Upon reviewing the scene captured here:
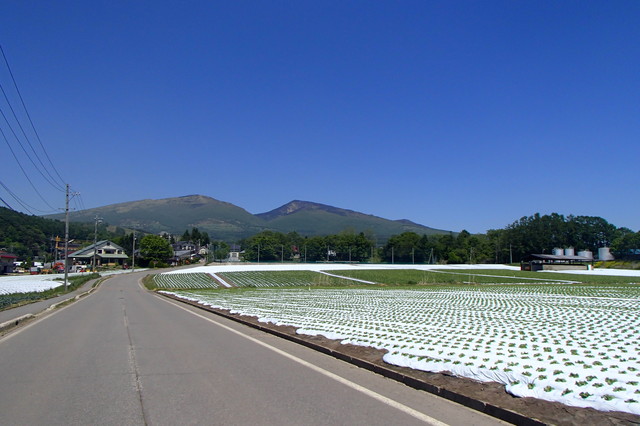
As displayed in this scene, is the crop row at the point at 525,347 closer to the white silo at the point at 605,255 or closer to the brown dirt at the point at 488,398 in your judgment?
the brown dirt at the point at 488,398

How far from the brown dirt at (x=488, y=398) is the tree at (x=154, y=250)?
116515 mm

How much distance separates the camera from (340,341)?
11305 mm

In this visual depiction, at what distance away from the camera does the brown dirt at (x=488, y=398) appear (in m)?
5.18

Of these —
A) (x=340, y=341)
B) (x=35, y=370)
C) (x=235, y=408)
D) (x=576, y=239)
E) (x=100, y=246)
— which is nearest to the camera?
(x=235, y=408)

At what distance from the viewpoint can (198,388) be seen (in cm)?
713

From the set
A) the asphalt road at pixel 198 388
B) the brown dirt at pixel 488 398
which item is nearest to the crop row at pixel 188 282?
the asphalt road at pixel 198 388

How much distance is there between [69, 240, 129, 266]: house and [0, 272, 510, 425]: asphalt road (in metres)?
124

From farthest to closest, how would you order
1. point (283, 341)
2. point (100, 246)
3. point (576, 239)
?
point (576, 239), point (100, 246), point (283, 341)

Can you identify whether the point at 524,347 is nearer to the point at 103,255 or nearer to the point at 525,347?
the point at 525,347

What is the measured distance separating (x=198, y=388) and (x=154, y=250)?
393ft

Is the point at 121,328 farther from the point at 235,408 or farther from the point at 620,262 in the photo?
the point at 620,262

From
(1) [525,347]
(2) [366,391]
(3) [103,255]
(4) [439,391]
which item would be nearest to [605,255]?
(3) [103,255]

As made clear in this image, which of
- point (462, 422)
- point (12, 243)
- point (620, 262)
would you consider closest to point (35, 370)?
point (462, 422)

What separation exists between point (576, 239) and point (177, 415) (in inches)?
6764
